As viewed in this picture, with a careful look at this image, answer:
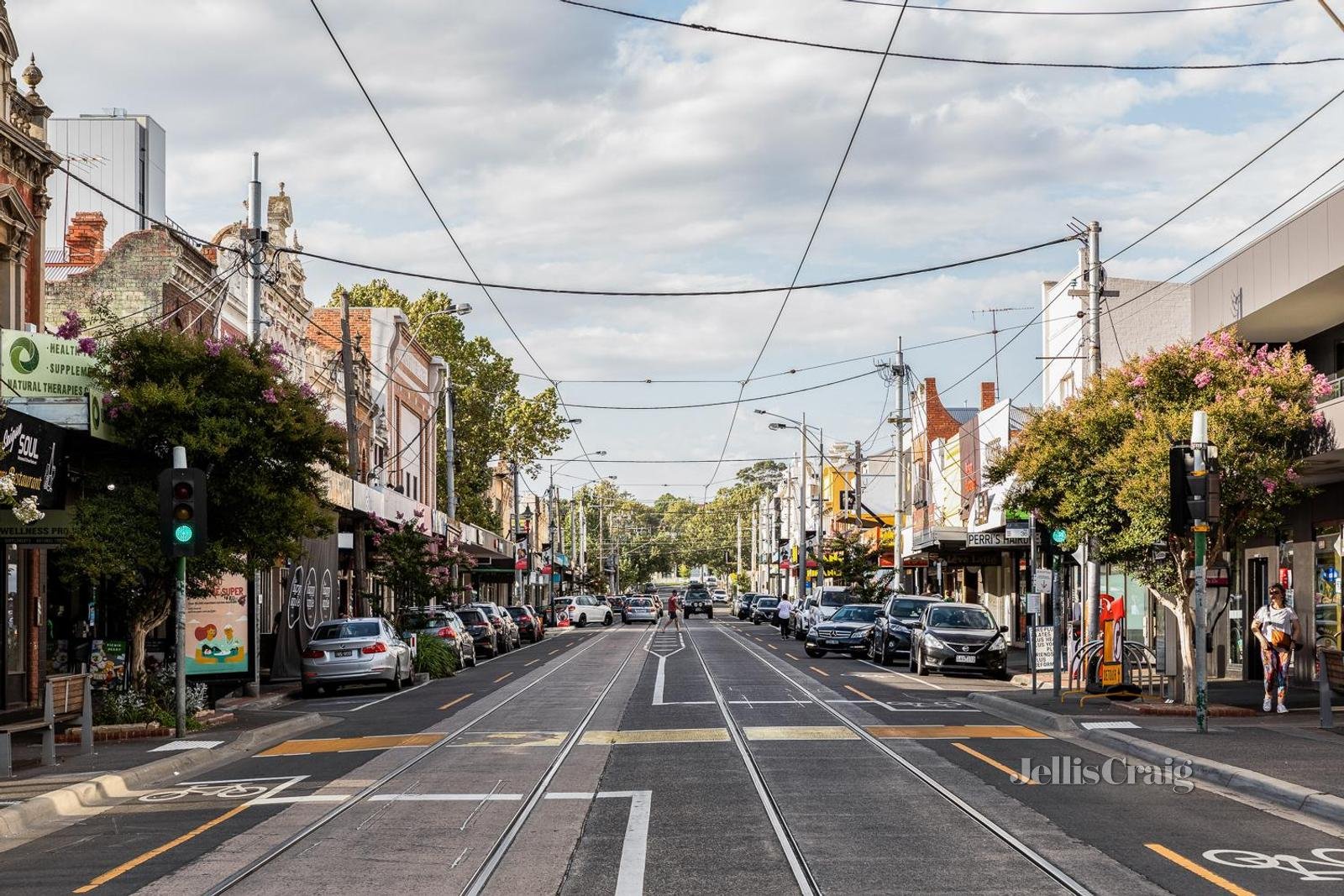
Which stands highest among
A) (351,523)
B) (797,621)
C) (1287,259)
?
(1287,259)

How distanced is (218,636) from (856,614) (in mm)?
21164

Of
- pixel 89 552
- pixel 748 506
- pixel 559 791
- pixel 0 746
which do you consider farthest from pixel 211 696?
pixel 748 506

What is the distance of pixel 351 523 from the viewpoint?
4088cm

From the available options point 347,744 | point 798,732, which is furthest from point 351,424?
point 798,732

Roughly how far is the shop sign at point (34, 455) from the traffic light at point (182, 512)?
4.94ft

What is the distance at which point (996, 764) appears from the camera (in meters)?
15.5

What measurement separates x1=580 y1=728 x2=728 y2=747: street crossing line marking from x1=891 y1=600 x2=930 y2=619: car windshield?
1931 centimetres

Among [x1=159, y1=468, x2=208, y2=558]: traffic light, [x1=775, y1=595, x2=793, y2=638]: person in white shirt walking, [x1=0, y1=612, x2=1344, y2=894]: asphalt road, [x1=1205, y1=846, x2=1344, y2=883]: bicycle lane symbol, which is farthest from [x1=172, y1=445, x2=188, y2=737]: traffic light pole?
[x1=775, y1=595, x2=793, y2=638]: person in white shirt walking

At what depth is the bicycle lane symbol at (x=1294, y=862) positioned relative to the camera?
9.59m

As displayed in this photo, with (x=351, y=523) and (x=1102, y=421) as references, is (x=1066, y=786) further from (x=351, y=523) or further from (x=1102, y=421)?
(x=351, y=523)

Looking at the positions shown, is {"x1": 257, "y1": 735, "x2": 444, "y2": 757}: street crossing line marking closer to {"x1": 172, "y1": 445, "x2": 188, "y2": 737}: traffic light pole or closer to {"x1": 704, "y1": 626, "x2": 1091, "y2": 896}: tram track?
{"x1": 172, "y1": 445, "x2": 188, "y2": 737}: traffic light pole

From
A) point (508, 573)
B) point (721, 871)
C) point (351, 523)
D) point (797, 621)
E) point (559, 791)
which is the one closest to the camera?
point (721, 871)

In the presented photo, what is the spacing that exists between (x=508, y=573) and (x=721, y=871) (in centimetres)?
7274

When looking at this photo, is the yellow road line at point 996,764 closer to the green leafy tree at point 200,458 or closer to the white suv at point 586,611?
the green leafy tree at point 200,458
